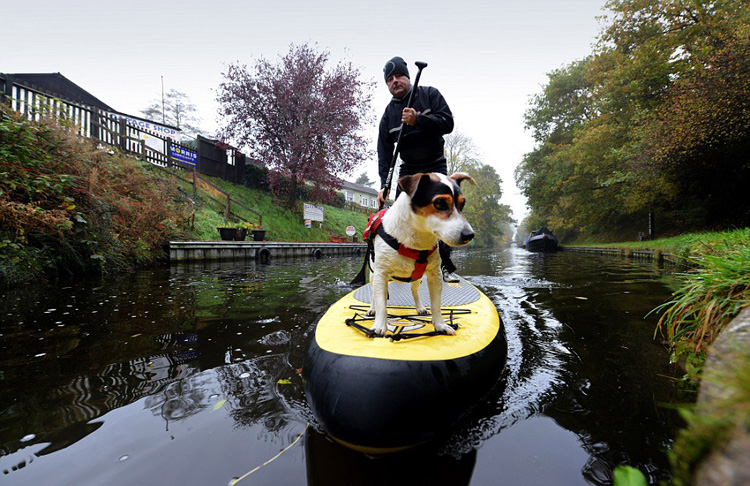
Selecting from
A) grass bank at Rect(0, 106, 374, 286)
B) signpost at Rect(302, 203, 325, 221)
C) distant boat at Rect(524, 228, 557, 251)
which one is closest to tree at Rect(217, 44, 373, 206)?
signpost at Rect(302, 203, 325, 221)

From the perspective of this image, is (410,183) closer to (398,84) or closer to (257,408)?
(398,84)

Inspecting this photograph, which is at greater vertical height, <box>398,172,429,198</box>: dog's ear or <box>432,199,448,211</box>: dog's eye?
<box>398,172,429,198</box>: dog's ear

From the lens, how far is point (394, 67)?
298 cm

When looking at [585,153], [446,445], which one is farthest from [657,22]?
[446,445]

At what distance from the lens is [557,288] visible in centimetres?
665

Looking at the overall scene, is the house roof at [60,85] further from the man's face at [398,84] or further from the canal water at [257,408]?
the man's face at [398,84]

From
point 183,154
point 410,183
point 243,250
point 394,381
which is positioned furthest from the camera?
point 183,154

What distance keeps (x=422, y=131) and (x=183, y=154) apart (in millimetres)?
17407

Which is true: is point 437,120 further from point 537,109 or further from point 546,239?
point 537,109

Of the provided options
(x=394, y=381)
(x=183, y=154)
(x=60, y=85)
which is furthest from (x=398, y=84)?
(x=60, y=85)

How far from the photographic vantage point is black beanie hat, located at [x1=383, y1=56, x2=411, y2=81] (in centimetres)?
298

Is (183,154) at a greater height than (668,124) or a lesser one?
greater

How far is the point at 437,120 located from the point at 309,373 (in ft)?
8.09

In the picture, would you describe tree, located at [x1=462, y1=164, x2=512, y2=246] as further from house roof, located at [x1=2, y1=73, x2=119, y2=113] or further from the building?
house roof, located at [x1=2, y1=73, x2=119, y2=113]
